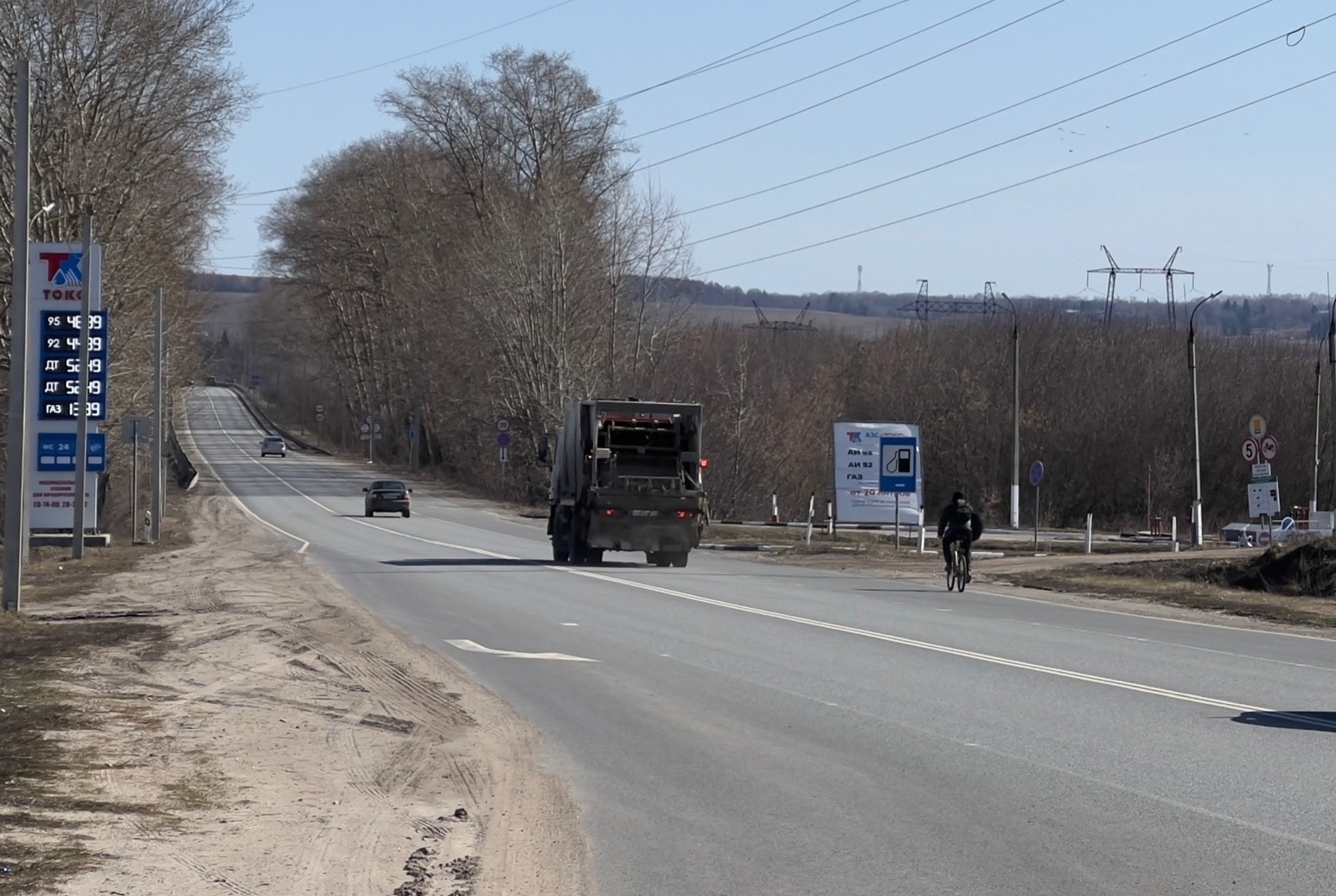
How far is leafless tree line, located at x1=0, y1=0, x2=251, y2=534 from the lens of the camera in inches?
1740

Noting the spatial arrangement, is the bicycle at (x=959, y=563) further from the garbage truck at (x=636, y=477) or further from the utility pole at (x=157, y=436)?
the utility pole at (x=157, y=436)

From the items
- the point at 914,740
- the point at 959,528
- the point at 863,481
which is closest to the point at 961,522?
the point at 959,528

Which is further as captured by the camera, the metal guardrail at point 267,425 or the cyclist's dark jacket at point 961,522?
the metal guardrail at point 267,425

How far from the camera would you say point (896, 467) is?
124 ft

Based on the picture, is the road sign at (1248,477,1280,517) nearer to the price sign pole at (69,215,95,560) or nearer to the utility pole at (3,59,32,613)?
the price sign pole at (69,215,95,560)

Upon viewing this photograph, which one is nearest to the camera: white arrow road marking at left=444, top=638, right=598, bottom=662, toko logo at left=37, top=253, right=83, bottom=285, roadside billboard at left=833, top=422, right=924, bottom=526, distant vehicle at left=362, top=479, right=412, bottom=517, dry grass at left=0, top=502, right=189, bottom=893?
dry grass at left=0, top=502, right=189, bottom=893

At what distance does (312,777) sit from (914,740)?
4.07m

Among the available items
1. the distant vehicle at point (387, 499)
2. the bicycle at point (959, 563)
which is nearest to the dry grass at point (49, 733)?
the bicycle at point (959, 563)

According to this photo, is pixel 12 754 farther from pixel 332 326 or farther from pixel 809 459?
pixel 332 326

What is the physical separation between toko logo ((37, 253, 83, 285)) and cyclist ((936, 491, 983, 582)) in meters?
18.8

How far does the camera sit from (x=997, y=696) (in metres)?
12.9

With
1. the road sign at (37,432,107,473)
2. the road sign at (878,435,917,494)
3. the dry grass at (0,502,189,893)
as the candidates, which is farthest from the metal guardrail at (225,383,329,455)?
the dry grass at (0,502,189,893)

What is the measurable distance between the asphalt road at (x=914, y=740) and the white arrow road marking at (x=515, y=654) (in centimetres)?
8

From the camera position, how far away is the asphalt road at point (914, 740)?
734 cm
